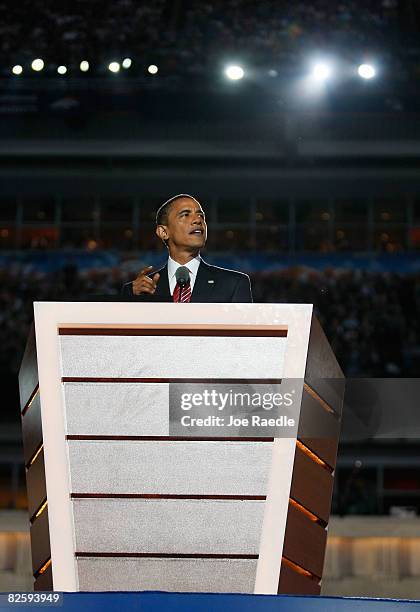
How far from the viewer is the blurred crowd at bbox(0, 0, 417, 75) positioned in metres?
9.67

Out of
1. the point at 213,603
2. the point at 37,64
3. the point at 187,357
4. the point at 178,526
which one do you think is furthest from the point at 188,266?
the point at 37,64

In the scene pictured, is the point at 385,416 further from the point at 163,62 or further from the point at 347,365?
the point at 163,62

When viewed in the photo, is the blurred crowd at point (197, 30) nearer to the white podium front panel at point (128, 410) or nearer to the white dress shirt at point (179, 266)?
the white dress shirt at point (179, 266)

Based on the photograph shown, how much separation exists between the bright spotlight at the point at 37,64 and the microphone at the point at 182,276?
825 cm

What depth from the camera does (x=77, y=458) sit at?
5.45ft

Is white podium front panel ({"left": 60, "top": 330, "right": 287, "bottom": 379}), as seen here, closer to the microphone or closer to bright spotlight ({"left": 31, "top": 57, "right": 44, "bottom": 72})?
the microphone

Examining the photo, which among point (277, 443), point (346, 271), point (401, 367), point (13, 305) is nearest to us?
point (277, 443)

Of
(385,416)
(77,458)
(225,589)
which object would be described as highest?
(385,416)

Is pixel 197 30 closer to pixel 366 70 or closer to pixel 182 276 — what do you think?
pixel 366 70

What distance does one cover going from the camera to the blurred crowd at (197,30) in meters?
9.67

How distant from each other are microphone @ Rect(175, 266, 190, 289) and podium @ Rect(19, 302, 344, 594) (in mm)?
163

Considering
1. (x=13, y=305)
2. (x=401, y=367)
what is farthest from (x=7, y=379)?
(x=401, y=367)

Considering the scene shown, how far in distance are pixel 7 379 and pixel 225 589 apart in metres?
8.34

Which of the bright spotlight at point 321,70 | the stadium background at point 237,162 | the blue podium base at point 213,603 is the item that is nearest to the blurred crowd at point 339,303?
the stadium background at point 237,162
